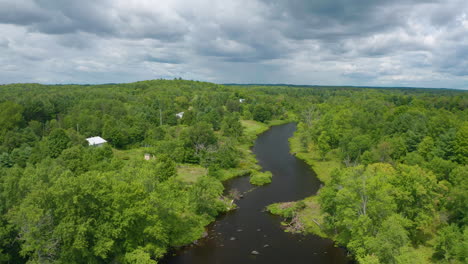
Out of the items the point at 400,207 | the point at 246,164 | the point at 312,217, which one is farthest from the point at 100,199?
the point at 246,164

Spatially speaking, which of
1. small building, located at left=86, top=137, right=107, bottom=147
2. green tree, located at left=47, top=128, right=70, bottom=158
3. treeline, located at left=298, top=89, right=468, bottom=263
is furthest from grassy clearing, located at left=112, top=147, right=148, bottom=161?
treeline, located at left=298, top=89, right=468, bottom=263

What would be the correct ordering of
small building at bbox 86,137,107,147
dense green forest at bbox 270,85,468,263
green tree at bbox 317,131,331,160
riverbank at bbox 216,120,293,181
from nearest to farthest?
dense green forest at bbox 270,85,468,263 → riverbank at bbox 216,120,293,181 → green tree at bbox 317,131,331,160 → small building at bbox 86,137,107,147

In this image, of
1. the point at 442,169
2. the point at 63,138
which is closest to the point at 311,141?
the point at 442,169

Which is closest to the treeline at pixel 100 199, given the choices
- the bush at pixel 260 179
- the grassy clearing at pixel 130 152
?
the grassy clearing at pixel 130 152

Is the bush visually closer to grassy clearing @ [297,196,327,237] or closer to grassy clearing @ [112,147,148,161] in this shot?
grassy clearing @ [297,196,327,237]

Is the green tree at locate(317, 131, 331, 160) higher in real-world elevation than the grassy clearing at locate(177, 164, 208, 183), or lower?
higher

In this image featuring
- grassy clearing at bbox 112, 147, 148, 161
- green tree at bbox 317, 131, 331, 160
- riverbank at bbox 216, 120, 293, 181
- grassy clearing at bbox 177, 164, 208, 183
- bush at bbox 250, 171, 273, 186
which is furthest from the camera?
grassy clearing at bbox 112, 147, 148, 161
